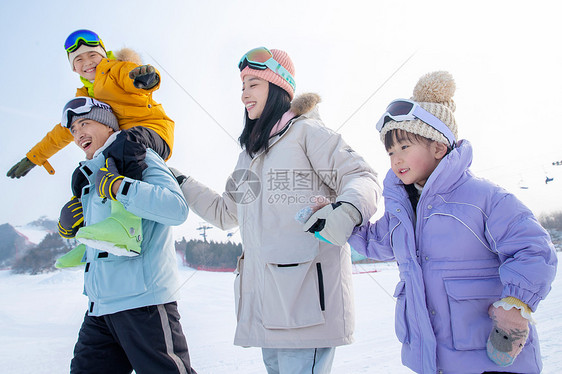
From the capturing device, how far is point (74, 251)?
2.09 m

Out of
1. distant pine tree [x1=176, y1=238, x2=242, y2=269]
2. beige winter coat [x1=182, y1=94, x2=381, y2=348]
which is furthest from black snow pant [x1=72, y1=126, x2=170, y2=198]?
distant pine tree [x1=176, y1=238, x2=242, y2=269]

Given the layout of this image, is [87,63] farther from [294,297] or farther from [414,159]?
[414,159]

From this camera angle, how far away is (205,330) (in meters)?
4.72

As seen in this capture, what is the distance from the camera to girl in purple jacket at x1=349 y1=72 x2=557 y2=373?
1205 mm

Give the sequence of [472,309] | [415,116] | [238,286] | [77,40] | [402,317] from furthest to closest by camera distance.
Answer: [77,40] → [238,286] → [415,116] → [402,317] → [472,309]

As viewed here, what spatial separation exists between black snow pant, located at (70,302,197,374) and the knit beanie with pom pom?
4.53ft

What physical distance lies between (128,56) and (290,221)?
164 centimetres

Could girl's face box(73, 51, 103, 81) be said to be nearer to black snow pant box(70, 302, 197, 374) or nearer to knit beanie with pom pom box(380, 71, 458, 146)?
black snow pant box(70, 302, 197, 374)

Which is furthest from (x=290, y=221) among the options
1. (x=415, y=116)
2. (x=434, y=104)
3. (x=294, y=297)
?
(x=434, y=104)

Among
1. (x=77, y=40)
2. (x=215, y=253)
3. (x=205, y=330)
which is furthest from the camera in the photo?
(x=215, y=253)

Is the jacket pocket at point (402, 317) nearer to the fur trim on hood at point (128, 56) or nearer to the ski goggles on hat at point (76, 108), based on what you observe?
the ski goggles on hat at point (76, 108)

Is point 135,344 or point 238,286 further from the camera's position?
point 238,286

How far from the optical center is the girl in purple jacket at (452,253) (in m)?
1.21

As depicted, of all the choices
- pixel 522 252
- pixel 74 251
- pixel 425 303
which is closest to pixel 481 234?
pixel 522 252
